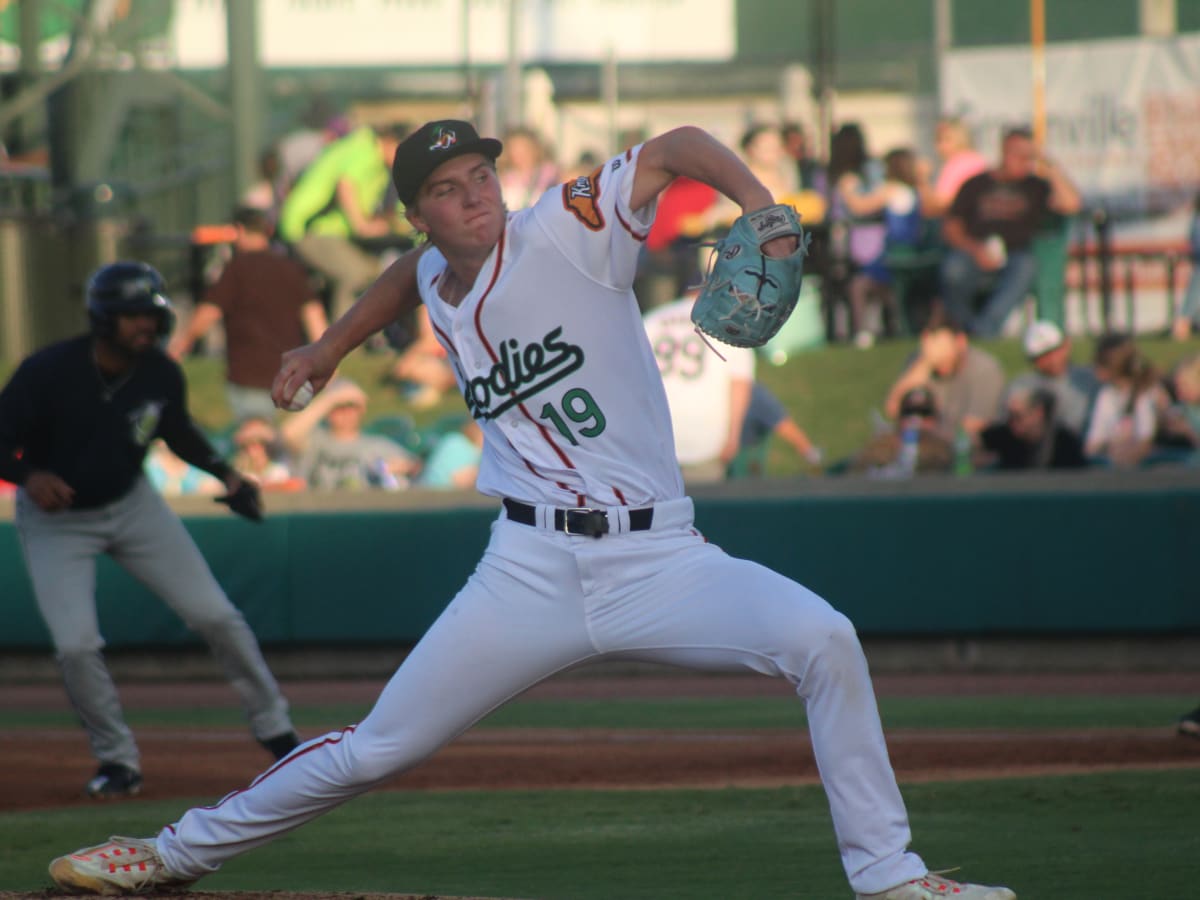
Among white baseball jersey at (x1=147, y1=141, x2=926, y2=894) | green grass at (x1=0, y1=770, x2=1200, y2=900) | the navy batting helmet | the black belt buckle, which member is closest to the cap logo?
white baseball jersey at (x1=147, y1=141, x2=926, y2=894)

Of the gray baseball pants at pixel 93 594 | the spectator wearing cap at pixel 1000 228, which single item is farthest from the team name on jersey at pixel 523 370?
the spectator wearing cap at pixel 1000 228

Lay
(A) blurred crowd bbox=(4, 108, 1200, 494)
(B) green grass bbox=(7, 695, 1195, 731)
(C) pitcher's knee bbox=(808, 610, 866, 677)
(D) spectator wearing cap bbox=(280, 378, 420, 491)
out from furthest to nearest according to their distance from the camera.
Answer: (D) spectator wearing cap bbox=(280, 378, 420, 491) → (A) blurred crowd bbox=(4, 108, 1200, 494) → (B) green grass bbox=(7, 695, 1195, 731) → (C) pitcher's knee bbox=(808, 610, 866, 677)

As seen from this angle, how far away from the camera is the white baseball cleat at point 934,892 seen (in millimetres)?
4234

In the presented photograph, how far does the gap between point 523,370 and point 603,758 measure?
3.85 meters

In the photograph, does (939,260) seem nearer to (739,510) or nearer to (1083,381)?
(1083,381)

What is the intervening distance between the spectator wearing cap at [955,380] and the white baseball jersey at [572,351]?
7.70m

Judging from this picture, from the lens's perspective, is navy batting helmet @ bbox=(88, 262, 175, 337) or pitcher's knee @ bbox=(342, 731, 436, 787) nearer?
pitcher's knee @ bbox=(342, 731, 436, 787)

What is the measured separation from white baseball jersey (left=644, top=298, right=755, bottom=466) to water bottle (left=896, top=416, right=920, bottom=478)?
116cm

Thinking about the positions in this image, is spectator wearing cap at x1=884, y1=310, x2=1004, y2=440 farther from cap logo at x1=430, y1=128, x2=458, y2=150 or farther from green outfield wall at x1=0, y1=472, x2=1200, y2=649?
cap logo at x1=430, y1=128, x2=458, y2=150

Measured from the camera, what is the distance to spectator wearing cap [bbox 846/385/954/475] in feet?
38.4

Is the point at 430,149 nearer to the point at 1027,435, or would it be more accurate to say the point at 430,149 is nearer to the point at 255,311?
the point at 1027,435

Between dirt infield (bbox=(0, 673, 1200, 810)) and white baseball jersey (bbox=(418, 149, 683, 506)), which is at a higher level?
white baseball jersey (bbox=(418, 149, 683, 506))

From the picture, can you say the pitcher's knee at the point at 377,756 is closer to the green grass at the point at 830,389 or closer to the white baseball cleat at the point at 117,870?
the white baseball cleat at the point at 117,870

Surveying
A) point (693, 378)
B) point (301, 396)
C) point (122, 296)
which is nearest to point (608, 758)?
point (122, 296)
